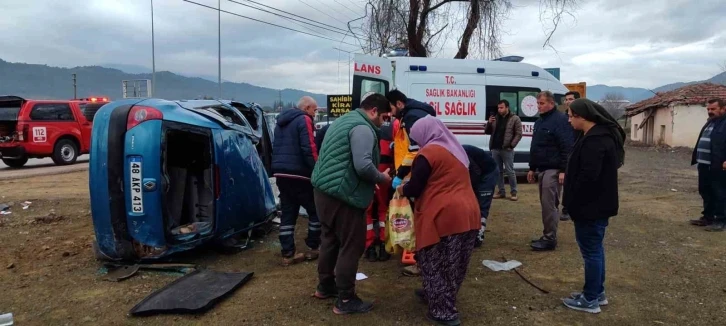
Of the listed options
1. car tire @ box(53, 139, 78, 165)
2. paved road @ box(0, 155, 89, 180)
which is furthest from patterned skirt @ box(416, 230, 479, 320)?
car tire @ box(53, 139, 78, 165)

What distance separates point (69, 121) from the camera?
14836 mm

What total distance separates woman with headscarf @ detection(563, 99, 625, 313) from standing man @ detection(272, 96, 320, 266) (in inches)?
90.8

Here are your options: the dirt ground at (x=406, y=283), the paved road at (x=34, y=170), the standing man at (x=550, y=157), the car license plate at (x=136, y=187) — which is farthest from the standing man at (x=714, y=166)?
the paved road at (x=34, y=170)

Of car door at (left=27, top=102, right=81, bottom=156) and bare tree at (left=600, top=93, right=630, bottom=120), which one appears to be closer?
car door at (left=27, top=102, right=81, bottom=156)

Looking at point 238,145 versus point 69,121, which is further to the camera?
point 69,121

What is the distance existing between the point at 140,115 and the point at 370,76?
432 centimetres

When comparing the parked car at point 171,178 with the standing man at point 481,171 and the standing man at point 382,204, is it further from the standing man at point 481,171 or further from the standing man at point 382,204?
the standing man at point 481,171

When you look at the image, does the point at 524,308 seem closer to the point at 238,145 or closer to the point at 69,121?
the point at 238,145

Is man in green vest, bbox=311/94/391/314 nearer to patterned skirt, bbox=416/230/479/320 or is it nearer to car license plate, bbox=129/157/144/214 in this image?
patterned skirt, bbox=416/230/479/320

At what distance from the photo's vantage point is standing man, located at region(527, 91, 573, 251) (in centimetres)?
528

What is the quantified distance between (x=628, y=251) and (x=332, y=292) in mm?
3292

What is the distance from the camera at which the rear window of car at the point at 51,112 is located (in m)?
14.0

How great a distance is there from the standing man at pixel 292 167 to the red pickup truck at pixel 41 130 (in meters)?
12.0

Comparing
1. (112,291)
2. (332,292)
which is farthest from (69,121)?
(332,292)
